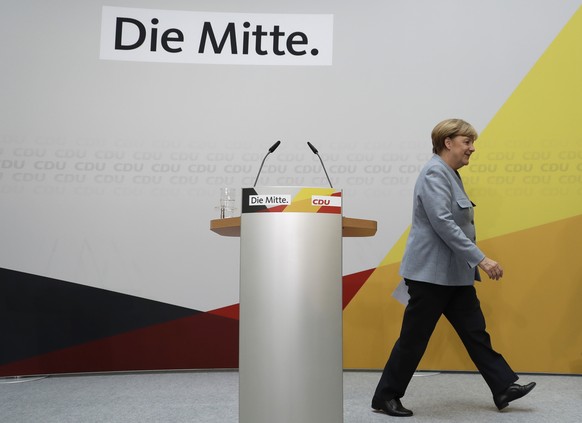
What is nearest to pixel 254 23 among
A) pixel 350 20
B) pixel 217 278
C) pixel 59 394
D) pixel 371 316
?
pixel 350 20

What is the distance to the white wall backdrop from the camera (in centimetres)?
359

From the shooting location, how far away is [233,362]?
3625mm

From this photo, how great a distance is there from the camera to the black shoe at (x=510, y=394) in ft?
8.59

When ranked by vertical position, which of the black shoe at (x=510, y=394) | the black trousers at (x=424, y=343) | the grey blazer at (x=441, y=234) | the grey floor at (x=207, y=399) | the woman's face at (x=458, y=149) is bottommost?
the grey floor at (x=207, y=399)

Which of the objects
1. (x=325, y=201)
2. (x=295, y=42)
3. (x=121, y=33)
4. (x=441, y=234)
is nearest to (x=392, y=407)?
(x=441, y=234)

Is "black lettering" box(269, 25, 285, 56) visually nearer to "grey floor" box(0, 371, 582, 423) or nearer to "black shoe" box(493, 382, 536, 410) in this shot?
"grey floor" box(0, 371, 582, 423)

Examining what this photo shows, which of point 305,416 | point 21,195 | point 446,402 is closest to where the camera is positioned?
point 305,416

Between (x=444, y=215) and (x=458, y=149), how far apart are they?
38 centimetres

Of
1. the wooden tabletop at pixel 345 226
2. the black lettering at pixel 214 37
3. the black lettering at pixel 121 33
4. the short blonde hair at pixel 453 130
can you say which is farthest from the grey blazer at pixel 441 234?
the black lettering at pixel 121 33

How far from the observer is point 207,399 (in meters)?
2.92

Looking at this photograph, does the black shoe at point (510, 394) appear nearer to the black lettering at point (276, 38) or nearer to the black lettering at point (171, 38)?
the black lettering at point (276, 38)

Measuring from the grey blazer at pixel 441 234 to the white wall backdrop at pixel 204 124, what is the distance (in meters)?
0.98

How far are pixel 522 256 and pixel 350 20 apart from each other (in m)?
1.89

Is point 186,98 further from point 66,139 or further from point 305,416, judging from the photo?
point 305,416
